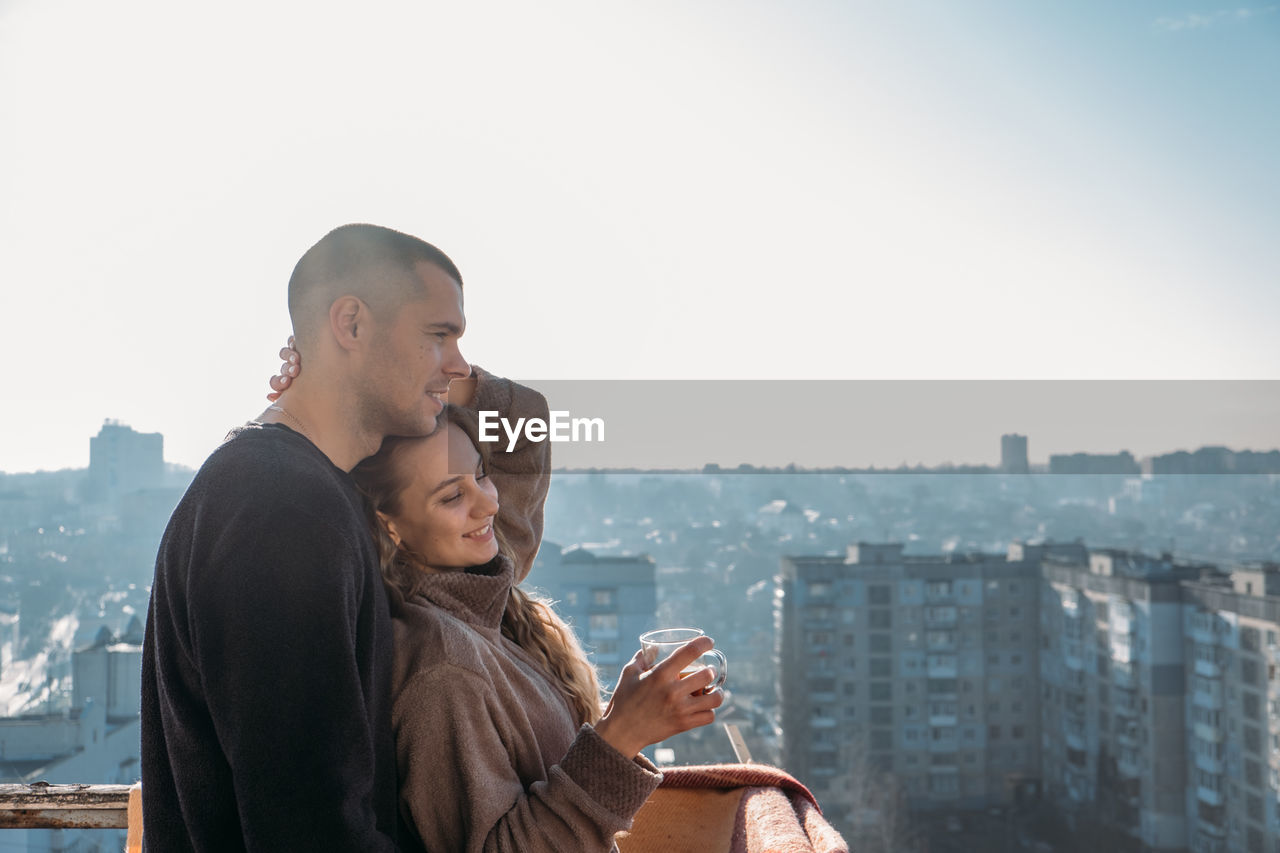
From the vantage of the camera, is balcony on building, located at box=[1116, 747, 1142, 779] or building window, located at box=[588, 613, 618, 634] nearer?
building window, located at box=[588, 613, 618, 634]

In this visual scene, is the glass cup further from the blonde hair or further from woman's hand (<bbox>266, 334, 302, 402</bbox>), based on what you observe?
woman's hand (<bbox>266, 334, 302, 402</bbox>)

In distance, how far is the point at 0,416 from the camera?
12.3ft

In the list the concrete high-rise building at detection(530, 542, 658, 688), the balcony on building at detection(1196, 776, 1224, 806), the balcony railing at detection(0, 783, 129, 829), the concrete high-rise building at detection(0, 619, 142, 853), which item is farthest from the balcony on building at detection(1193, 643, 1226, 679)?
the balcony railing at detection(0, 783, 129, 829)

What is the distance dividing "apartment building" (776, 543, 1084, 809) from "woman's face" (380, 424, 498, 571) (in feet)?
33.1

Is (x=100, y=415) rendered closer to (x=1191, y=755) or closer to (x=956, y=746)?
(x=956, y=746)

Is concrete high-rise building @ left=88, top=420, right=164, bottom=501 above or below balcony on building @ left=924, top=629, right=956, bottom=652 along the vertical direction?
above

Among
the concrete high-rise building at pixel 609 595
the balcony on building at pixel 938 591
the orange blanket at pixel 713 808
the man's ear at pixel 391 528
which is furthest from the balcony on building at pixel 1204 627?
the man's ear at pixel 391 528

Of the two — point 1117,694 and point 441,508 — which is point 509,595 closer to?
point 441,508

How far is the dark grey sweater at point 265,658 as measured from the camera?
70cm

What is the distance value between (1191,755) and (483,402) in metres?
12.1

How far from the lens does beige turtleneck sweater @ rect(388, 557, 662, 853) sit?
2.94 ft

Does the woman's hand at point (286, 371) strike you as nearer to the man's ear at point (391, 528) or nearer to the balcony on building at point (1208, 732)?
the man's ear at point (391, 528)

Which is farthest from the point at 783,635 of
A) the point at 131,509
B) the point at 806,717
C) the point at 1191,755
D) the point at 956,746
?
the point at 131,509

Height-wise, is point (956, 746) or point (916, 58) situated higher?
point (916, 58)
